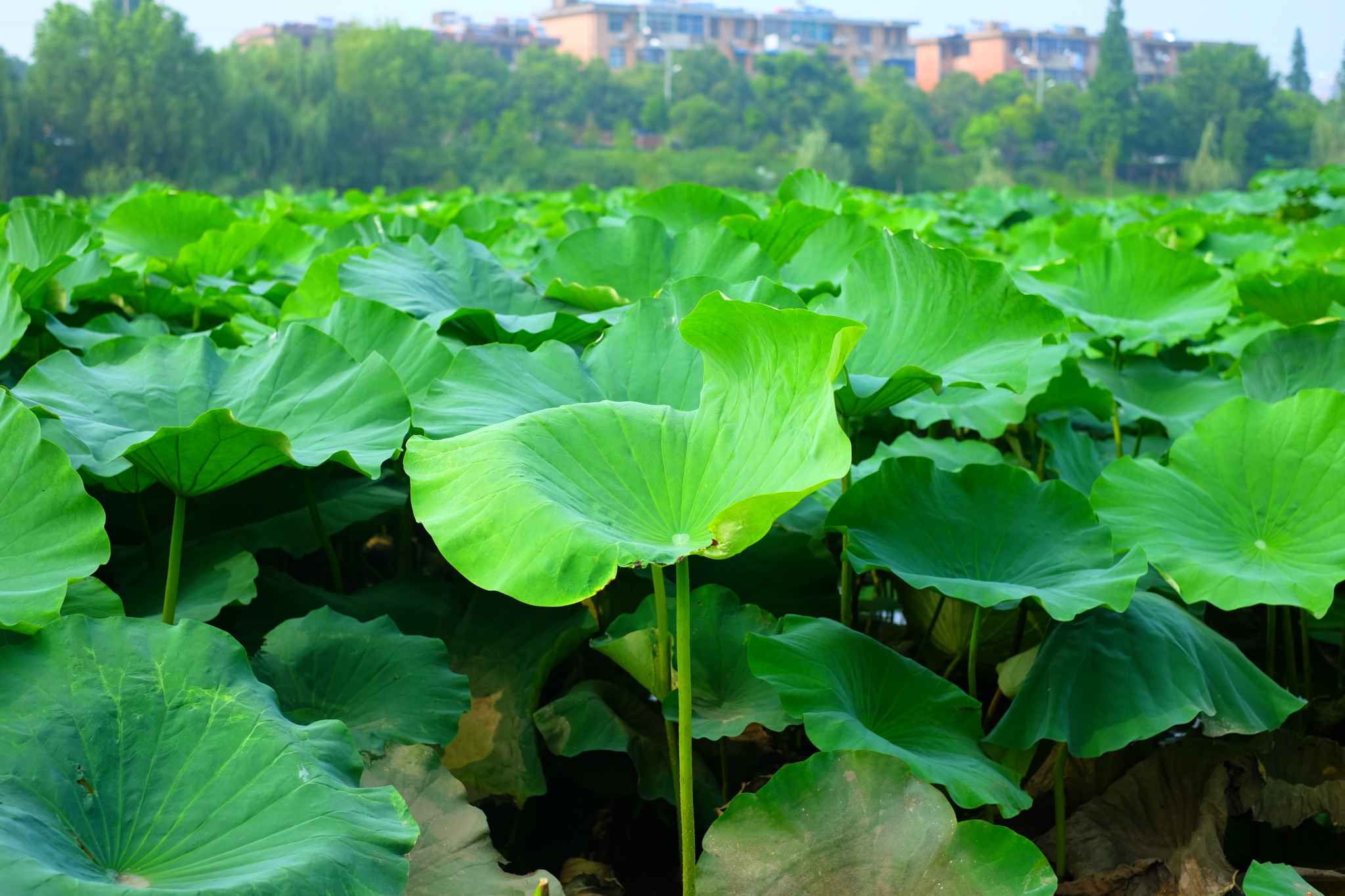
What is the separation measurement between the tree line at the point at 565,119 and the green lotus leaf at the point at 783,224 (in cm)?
1986

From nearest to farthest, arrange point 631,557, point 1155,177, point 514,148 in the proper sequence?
point 631,557, point 514,148, point 1155,177

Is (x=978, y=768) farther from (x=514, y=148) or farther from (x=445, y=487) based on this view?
(x=514, y=148)

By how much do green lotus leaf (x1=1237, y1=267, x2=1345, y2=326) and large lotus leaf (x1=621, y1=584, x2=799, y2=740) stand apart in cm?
102

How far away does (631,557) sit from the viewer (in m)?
0.61

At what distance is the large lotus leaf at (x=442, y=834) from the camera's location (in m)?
0.70

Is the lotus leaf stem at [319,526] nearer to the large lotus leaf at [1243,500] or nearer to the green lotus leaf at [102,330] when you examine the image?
the green lotus leaf at [102,330]

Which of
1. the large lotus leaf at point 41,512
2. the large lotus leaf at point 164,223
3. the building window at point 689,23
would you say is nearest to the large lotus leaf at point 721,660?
the large lotus leaf at point 41,512

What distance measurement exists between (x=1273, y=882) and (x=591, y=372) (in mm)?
646

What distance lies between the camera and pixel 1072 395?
4.32 ft

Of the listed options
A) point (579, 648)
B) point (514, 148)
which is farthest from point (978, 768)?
point (514, 148)

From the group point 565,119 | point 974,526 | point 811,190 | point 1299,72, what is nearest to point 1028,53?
point 1299,72

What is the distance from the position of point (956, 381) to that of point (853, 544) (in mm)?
165

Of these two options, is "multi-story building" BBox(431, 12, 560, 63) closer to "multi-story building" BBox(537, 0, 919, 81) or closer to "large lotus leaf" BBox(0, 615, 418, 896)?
"multi-story building" BBox(537, 0, 919, 81)

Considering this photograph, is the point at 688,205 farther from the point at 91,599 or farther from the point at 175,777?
the point at 175,777
